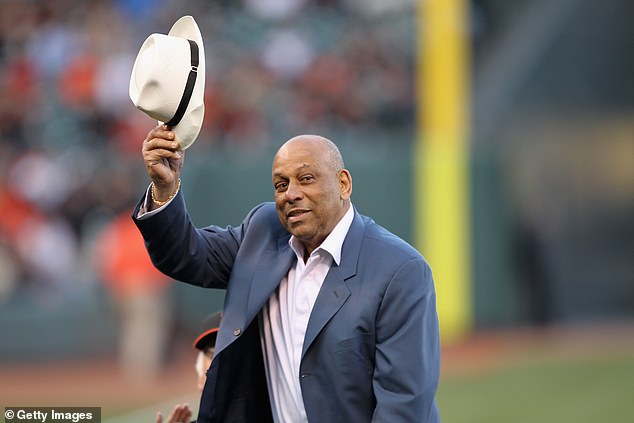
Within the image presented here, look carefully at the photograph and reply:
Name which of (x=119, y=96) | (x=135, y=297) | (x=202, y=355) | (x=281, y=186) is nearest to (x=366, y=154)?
(x=119, y=96)

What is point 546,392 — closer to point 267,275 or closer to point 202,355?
point 202,355

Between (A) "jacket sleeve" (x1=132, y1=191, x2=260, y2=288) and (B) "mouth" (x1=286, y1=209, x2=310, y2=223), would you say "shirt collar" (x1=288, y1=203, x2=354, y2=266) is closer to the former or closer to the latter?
(B) "mouth" (x1=286, y1=209, x2=310, y2=223)

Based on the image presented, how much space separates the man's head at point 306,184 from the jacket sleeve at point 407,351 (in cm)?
36

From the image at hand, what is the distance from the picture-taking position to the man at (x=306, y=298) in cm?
395

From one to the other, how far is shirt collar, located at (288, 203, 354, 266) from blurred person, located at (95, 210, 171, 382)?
903 cm

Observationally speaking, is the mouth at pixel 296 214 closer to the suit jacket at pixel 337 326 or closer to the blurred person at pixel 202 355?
the suit jacket at pixel 337 326

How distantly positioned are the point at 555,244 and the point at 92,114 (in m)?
6.48

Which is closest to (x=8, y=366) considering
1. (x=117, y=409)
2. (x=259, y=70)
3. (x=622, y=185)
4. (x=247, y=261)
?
(x=117, y=409)

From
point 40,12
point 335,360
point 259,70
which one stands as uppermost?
point 40,12

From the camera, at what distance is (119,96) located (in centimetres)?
1497

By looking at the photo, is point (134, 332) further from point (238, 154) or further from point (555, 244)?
point (555, 244)

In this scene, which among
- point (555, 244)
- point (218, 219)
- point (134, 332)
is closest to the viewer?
point (134, 332)

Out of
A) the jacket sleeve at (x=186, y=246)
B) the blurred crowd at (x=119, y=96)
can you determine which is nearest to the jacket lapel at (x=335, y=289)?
the jacket sleeve at (x=186, y=246)

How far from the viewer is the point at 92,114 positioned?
15266 millimetres
